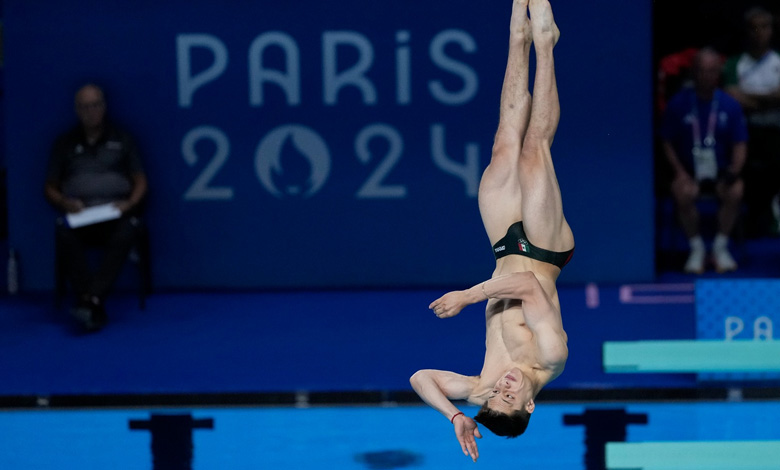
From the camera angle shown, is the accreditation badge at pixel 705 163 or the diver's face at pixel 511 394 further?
the accreditation badge at pixel 705 163

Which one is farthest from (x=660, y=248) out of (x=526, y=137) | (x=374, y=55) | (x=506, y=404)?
(x=506, y=404)

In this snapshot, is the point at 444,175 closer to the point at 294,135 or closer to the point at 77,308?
the point at 294,135

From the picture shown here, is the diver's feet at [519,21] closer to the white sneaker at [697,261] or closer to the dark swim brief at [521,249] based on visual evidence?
the dark swim brief at [521,249]

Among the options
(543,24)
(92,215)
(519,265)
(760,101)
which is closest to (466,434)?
(519,265)

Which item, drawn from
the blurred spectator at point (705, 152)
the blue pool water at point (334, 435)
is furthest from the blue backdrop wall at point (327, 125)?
the blue pool water at point (334, 435)

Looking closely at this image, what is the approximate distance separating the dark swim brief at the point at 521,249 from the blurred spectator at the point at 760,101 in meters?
3.99

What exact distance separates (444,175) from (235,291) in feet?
5.68

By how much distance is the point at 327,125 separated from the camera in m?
7.71

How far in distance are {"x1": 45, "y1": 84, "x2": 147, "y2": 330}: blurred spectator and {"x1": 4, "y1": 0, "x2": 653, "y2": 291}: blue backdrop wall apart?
51cm

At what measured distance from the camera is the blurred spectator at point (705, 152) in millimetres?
7551

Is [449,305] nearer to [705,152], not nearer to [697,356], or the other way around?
[697,356]

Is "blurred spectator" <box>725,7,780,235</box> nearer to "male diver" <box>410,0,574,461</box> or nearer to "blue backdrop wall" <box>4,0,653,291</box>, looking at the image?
"blue backdrop wall" <box>4,0,653,291</box>

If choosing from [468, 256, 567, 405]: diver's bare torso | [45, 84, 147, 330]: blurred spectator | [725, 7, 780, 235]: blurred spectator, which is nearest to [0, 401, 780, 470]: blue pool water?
[468, 256, 567, 405]: diver's bare torso

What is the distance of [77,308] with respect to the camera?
6637mm
